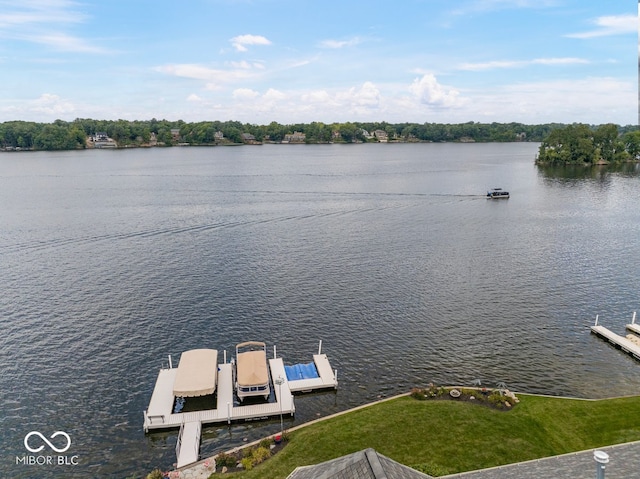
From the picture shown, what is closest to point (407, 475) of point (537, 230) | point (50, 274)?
point (50, 274)

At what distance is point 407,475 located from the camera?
19.6 meters

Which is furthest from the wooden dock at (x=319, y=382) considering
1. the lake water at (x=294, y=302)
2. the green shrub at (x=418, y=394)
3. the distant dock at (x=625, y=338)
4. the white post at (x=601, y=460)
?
the distant dock at (x=625, y=338)

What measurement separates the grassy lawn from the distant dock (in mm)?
12444

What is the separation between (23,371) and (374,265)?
163ft


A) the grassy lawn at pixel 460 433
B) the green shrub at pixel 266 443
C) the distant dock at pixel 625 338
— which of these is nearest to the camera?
the grassy lawn at pixel 460 433

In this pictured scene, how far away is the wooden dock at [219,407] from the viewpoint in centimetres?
3559

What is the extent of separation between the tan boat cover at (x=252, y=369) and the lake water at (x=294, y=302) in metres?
3.97

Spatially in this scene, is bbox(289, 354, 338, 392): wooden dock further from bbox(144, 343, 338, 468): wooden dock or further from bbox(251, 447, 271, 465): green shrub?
bbox(251, 447, 271, 465): green shrub

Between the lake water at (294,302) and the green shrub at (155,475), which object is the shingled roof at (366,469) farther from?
the lake water at (294,302)

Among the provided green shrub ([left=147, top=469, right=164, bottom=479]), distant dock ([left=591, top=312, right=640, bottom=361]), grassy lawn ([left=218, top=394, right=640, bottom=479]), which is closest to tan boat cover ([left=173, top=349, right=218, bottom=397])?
green shrub ([left=147, top=469, right=164, bottom=479])

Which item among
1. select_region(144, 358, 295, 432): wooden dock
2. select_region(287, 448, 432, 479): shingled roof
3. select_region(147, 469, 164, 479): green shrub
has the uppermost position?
select_region(287, 448, 432, 479): shingled roof

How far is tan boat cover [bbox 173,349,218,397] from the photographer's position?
130ft

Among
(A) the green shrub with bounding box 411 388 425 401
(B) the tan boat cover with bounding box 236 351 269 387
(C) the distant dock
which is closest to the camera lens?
(A) the green shrub with bounding box 411 388 425 401

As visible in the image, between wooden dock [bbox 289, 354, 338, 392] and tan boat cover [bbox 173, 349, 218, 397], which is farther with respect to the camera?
wooden dock [bbox 289, 354, 338, 392]
